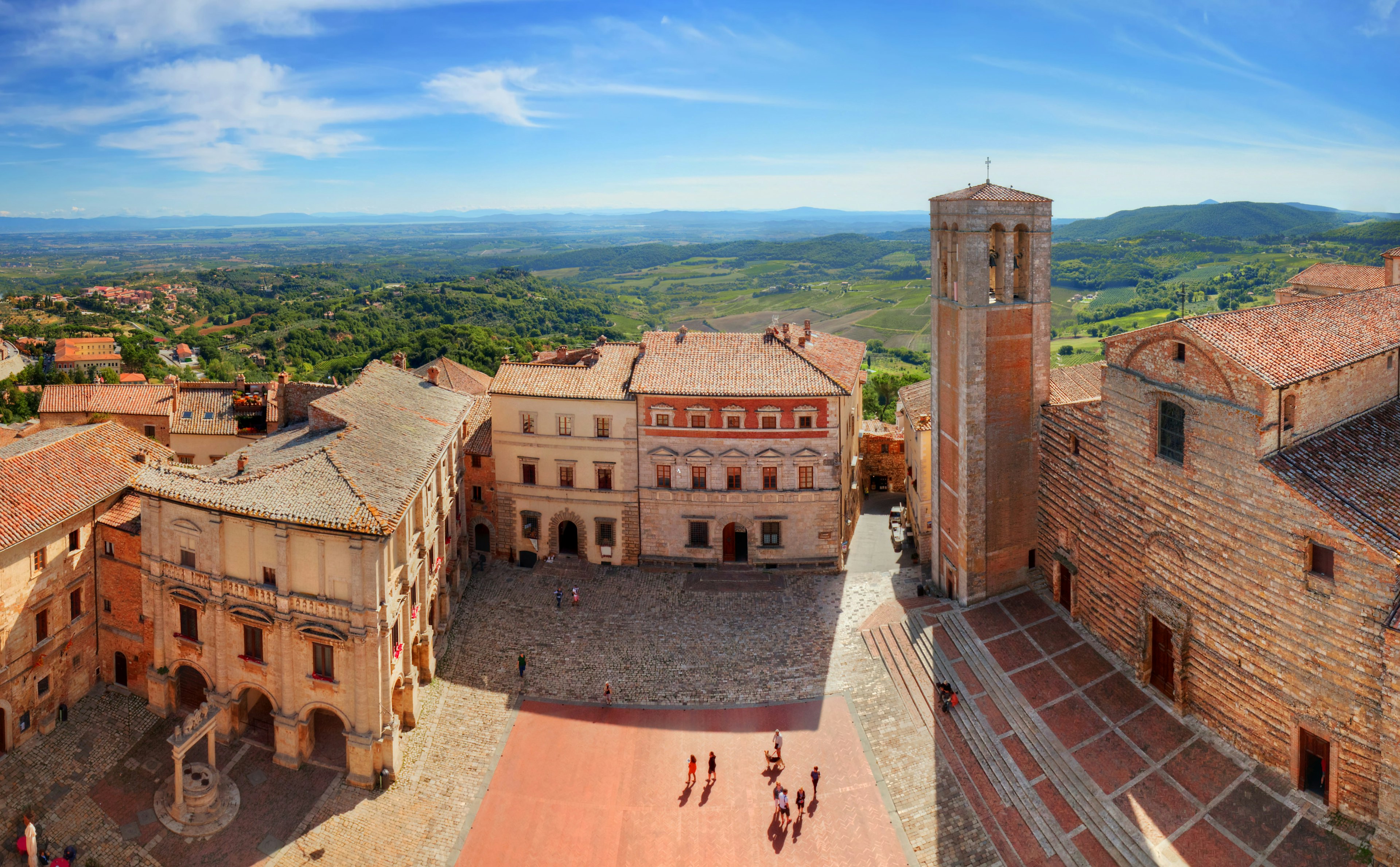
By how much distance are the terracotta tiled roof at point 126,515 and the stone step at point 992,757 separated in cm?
2996

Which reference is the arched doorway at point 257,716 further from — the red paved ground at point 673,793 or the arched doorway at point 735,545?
the arched doorway at point 735,545

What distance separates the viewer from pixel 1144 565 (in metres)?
29.3

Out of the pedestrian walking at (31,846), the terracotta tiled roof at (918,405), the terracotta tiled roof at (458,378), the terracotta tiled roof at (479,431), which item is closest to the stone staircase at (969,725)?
the terracotta tiled roof at (918,405)

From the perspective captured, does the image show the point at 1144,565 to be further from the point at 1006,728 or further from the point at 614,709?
the point at 614,709

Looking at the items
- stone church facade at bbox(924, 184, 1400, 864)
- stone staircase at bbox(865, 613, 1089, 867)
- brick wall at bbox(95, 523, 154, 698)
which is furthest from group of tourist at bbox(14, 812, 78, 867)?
stone church facade at bbox(924, 184, 1400, 864)

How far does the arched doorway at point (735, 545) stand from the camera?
43.7 metres

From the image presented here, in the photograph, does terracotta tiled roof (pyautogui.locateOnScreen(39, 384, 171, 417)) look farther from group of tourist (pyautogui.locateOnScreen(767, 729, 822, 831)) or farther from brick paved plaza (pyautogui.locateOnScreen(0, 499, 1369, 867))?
group of tourist (pyautogui.locateOnScreen(767, 729, 822, 831))

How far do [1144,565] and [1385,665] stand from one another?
8.58 metres

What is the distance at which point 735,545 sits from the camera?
44.1 m

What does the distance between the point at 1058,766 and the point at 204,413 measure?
49.6m

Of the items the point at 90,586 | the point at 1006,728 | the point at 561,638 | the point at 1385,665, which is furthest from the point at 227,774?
the point at 1385,665

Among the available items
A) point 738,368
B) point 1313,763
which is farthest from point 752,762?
point 738,368

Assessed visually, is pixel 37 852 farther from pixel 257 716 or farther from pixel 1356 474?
pixel 1356 474

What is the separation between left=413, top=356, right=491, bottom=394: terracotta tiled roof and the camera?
55.4 m
